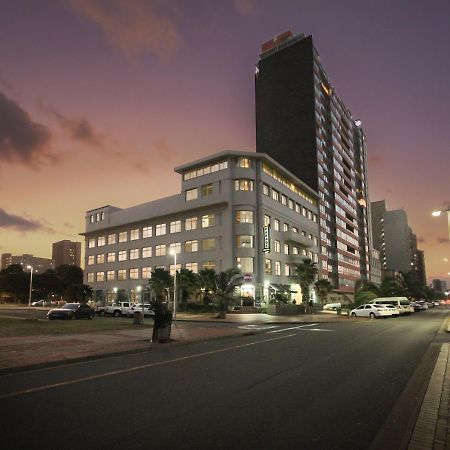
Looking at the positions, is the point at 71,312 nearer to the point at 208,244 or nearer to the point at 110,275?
the point at 208,244

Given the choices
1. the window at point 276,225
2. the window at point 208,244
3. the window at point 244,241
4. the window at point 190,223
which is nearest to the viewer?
the window at point 244,241

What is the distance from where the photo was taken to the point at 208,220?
67.4 m

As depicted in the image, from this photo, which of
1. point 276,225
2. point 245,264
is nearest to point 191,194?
point 276,225

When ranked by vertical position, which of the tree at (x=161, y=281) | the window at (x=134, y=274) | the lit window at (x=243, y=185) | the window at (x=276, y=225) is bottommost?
the tree at (x=161, y=281)

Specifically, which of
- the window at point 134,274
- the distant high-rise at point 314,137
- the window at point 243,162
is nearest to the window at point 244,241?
the window at point 243,162

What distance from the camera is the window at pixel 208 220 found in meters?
66.6

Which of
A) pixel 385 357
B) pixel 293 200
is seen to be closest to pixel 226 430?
pixel 385 357

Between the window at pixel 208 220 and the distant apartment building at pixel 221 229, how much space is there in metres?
0.16

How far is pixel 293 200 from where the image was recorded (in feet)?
259

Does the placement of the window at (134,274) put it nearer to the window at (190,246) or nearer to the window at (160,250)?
the window at (160,250)

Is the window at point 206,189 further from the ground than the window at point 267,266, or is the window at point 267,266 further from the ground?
the window at point 206,189

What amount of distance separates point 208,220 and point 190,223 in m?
4.64

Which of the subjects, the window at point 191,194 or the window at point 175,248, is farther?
the window at point 175,248

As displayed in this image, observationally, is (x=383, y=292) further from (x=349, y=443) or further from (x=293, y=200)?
(x=349, y=443)
